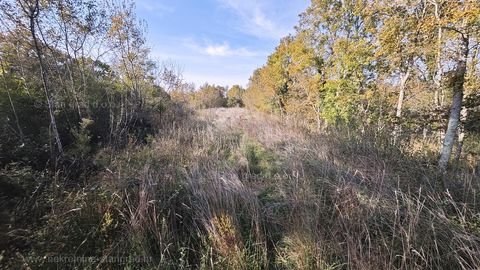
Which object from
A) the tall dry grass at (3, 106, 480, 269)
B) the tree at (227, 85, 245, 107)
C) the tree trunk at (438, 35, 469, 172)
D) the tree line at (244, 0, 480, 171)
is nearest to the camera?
the tall dry grass at (3, 106, 480, 269)

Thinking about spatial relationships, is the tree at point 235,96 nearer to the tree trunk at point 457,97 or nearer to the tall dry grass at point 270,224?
the tree trunk at point 457,97

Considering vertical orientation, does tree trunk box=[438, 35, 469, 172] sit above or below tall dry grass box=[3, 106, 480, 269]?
above

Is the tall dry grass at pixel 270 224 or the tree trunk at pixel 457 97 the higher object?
the tree trunk at pixel 457 97

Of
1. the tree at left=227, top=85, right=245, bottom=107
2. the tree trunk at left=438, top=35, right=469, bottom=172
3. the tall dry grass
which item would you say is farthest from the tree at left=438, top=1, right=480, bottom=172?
the tree at left=227, top=85, right=245, bottom=107

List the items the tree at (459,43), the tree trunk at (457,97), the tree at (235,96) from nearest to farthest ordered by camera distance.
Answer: the tree at (459,43)
the tree trunk at (457,97)
the tree at (235,96)

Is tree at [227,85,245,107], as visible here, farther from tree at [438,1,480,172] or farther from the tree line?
tree at [438,1,480,172]

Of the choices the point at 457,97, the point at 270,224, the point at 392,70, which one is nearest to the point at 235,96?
the point at 392,70

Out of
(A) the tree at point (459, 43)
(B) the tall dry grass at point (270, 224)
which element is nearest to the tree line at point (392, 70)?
(A) the tree at point (459, 43)

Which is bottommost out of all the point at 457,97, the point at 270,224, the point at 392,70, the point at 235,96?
the point at 270,224

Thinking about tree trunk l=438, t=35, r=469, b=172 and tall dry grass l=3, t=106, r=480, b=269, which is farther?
tree trunk l=438, t=35, r=469, b=172

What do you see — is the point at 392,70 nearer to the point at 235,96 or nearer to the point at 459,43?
the point at 459,43

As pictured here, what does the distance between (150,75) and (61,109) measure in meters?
4.72

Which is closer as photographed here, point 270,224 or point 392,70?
point 270,224

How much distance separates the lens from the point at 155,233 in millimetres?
2045
